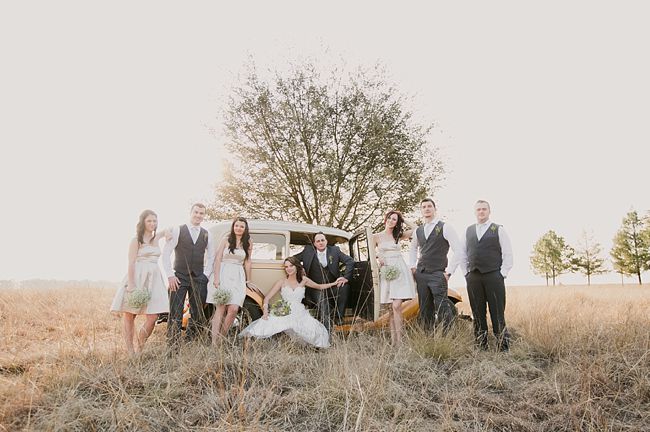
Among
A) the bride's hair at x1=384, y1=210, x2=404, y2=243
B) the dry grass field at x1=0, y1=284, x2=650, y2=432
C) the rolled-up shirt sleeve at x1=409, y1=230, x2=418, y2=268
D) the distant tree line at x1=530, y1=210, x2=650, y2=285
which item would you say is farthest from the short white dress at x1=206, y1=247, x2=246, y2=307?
A: the distant tree line at x1=530, y1=210, x2=650, y2=285

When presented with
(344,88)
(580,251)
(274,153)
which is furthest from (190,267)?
(580,251)

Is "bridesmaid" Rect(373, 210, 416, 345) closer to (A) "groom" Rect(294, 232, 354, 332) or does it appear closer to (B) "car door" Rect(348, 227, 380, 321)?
(B) "car door" Rect(348, 227, 380, 321)

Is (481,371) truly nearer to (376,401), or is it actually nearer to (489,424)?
(489,424)

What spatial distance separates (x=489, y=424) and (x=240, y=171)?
10.5 meters

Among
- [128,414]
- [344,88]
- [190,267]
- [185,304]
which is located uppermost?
[344,88]

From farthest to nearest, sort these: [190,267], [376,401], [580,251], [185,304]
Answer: [580,251] < [185,304] < [190,267] < [376,401]

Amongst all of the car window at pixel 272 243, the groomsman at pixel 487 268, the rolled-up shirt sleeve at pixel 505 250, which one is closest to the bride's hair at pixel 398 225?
the groomsman at pixel 487 268

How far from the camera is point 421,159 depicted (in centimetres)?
1290

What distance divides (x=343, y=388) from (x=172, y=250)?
3102mm

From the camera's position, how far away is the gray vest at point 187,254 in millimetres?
5719

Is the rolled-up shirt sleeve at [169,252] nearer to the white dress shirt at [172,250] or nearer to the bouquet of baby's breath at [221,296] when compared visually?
the white dress shirt at [172,250]

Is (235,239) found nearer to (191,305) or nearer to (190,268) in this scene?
(190,268)

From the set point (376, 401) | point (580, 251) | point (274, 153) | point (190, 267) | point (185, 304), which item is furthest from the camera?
point (580, 251)

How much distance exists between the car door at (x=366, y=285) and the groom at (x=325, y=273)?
20 centimetres
